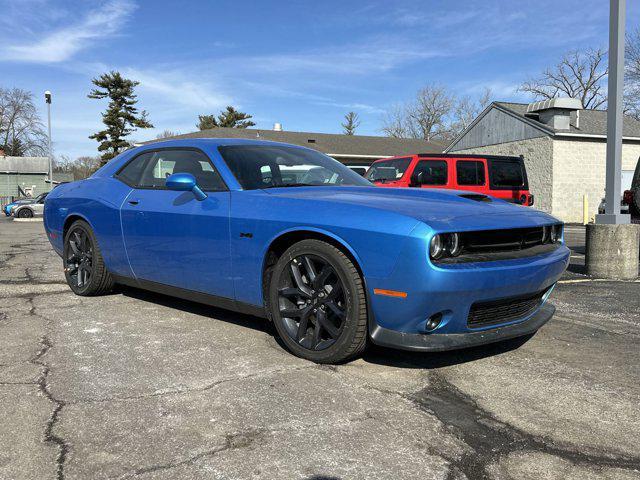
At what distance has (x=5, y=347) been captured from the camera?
364 centimetres

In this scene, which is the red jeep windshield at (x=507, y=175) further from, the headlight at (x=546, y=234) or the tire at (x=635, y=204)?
the headlight at (x=546, y=234)

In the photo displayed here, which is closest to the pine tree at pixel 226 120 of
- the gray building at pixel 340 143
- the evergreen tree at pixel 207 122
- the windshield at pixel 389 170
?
the evergreen tree at pixel 207 122

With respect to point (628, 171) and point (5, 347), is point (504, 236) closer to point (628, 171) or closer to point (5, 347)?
point (5, 347)

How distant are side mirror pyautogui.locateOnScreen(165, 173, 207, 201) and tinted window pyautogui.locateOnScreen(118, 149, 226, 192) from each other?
83 mm

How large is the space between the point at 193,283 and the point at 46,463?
1981 millimetres

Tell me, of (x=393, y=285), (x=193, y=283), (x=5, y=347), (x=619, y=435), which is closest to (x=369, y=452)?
(x=393, y=285)

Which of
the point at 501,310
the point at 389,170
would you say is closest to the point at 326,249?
the point at 501,310

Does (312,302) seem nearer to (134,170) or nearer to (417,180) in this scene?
(134,170)

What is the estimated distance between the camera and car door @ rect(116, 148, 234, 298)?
3793 mm

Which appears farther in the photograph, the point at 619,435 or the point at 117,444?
the point at 619,435

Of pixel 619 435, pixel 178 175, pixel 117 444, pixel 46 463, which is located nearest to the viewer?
pixel 46 463

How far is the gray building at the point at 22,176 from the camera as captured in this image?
193 ft

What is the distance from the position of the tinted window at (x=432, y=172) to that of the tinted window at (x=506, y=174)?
1.29 m

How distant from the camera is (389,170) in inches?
447
